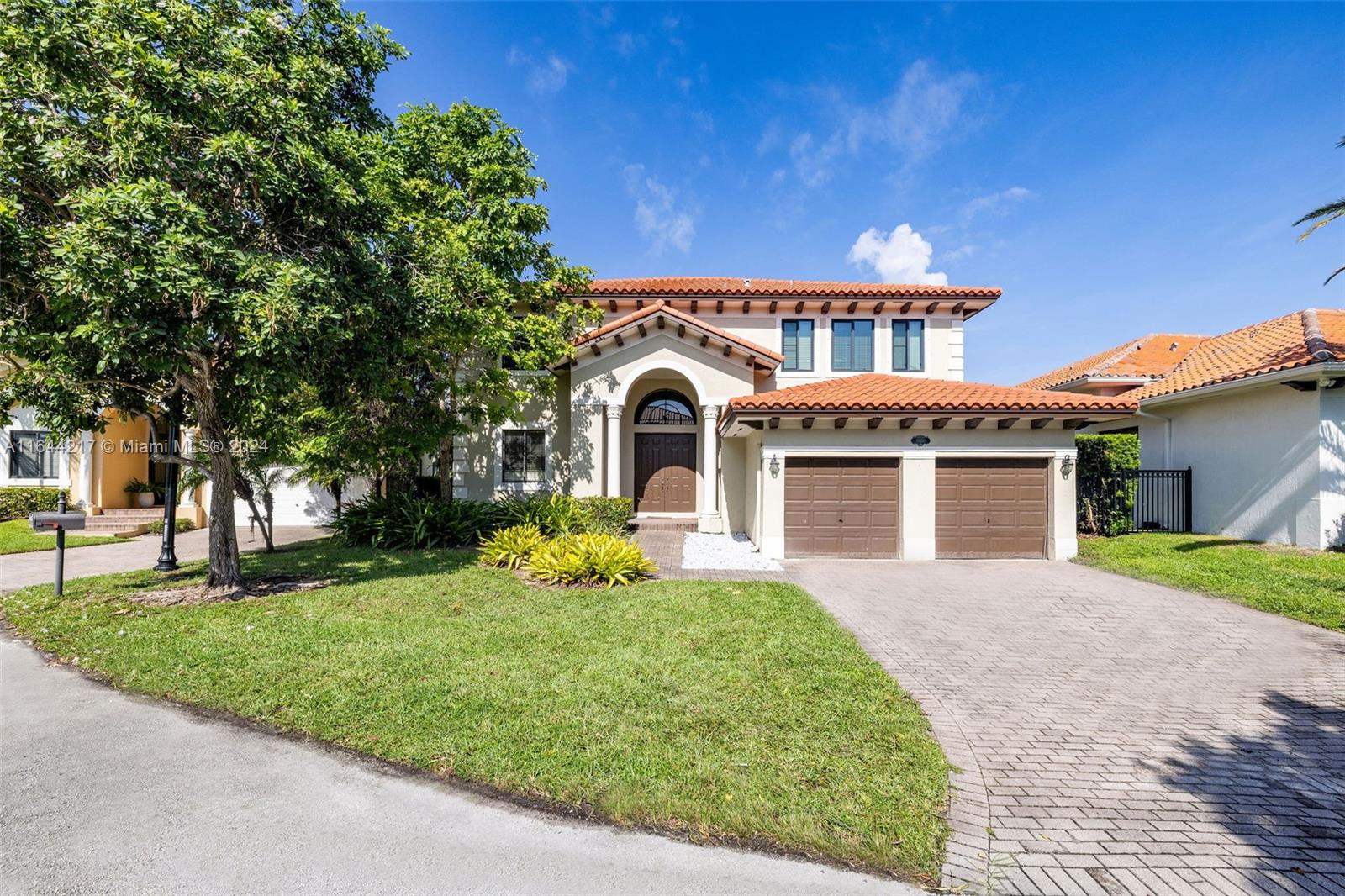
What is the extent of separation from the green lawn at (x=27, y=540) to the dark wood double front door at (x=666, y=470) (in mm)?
15074

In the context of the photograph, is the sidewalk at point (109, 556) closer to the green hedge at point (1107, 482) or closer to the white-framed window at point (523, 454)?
the white-framed window at point (523, 454)

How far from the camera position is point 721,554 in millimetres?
12008

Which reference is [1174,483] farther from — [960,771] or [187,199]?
[187,199]

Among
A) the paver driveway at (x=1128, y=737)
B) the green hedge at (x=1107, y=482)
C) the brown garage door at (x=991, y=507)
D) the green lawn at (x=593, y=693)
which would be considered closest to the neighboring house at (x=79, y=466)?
the green lawn at (x=593, y=693)

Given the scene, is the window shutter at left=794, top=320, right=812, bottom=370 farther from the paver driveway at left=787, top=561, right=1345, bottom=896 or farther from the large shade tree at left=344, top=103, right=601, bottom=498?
the paver driveway at left=787, top=561, right=1345, bottom=896

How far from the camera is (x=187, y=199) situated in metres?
6.85

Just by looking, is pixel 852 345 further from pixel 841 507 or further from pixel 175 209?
pixel 175 209

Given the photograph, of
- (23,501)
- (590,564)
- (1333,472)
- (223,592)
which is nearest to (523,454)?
(590,564)

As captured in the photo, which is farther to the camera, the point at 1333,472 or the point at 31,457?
the point at 31,457

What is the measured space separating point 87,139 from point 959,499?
15.6 meters

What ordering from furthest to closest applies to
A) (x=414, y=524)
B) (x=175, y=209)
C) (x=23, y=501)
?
(x=23, y=501)
(x=414, y=524)
(x=175, y=209)

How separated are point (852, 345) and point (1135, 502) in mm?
9064

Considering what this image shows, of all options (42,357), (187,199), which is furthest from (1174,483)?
(42,357)

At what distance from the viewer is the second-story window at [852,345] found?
58.2ft
